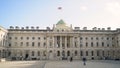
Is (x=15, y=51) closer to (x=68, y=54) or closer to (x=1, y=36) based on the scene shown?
(x=1, y=36)

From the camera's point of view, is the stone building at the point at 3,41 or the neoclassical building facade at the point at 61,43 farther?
the neoclassical building facade at the point at 61,43

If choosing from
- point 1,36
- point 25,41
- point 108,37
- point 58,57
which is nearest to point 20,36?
point 25,41

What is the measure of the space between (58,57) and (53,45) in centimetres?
531

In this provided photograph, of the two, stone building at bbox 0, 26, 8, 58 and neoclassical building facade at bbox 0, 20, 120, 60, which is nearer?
stone building at bbox 0, 26, 8, 58

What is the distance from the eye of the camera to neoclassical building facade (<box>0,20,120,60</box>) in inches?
3551

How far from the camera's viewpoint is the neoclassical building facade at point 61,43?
296 feet

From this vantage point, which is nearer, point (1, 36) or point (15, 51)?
point (1, 36)

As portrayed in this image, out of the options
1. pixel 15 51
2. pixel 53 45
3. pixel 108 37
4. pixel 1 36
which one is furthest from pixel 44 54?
pixel 108 37

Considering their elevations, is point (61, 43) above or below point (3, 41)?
Result: below

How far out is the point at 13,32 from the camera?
298 ft

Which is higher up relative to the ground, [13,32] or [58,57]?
[13,32]

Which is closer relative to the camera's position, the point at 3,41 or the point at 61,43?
the point at 3,41

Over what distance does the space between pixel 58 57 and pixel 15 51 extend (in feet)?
57.8

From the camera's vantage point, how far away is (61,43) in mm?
91250
